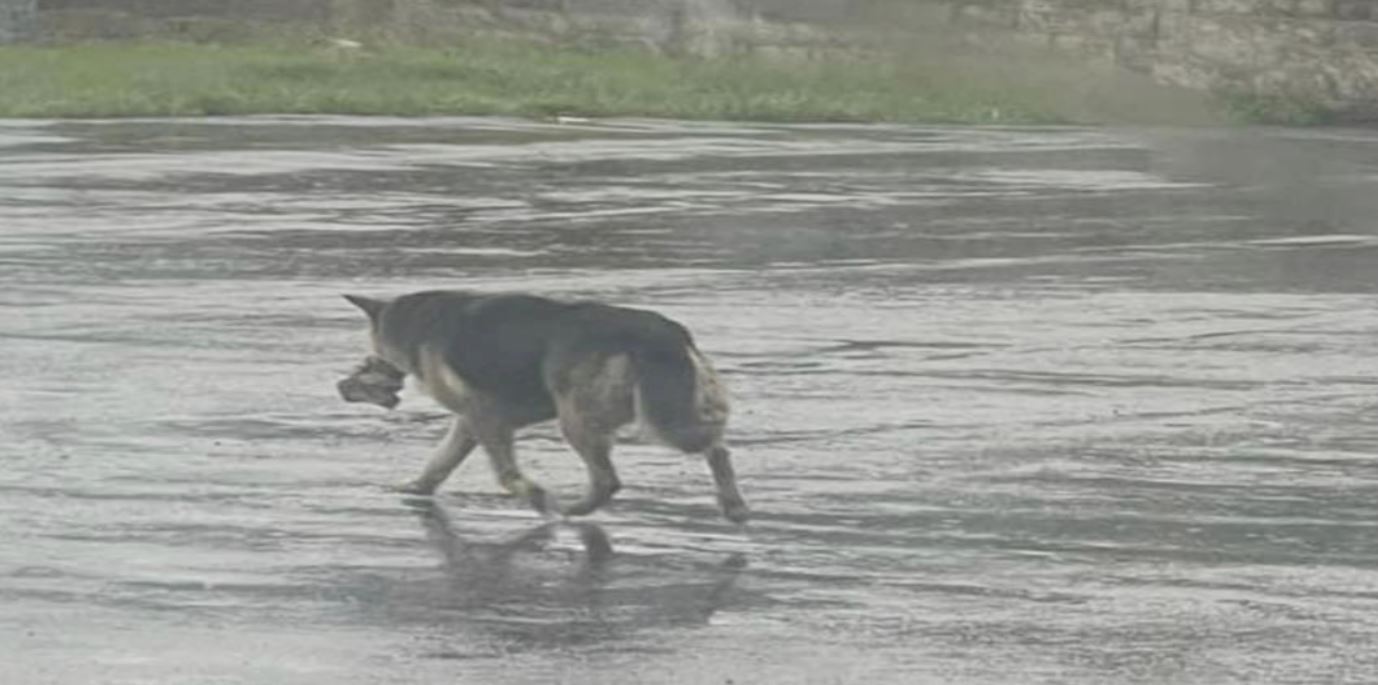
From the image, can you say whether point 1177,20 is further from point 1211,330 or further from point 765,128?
point 1211,330

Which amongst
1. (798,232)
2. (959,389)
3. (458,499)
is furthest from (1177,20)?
(458,499)

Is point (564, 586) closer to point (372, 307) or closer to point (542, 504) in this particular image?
point (542, 504)

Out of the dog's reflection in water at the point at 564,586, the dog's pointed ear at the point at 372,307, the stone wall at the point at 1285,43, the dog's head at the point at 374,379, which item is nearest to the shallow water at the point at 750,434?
the dog's reflection in water at the point at 564,586

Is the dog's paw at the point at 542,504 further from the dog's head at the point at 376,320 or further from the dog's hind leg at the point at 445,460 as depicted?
the dog's head at the point at 376,320

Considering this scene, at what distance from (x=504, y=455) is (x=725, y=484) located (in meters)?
0.74

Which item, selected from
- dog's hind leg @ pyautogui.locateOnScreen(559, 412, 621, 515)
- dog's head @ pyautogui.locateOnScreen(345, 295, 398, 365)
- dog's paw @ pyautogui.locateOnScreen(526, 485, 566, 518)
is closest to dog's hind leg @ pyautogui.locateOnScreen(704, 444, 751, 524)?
dog's hind leg @ pyautogui.locateOnScreen(559, 412, 621, 515)

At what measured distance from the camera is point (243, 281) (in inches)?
683

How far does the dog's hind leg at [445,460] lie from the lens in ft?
36.8

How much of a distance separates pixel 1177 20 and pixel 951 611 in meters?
18.5

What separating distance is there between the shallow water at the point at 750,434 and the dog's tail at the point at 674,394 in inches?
12.5

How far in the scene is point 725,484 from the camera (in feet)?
35.5

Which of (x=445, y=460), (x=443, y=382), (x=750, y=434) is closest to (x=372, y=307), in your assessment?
(x=443, y=382)

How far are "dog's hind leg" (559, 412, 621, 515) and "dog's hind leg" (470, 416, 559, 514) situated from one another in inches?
6.5

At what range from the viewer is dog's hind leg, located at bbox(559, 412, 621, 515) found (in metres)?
10.8
